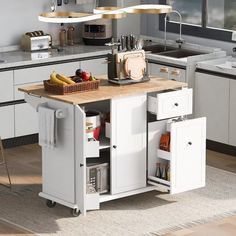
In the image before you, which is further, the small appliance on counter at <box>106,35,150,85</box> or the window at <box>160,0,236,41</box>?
the window at <box>160,0,236,41</box>

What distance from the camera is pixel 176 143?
686 cm

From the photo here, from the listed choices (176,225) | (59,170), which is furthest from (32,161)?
(176,225)

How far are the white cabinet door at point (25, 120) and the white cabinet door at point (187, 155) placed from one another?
210 cm

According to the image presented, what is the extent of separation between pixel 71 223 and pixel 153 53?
119 inches

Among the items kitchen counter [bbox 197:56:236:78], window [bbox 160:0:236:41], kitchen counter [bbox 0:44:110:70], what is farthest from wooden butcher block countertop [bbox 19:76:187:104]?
window [bbox 160:0:236:41]

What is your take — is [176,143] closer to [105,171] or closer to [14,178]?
[105,171]

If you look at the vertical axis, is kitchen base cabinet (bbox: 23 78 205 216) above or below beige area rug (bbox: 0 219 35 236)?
above

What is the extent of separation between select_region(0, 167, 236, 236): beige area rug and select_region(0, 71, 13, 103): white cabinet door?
1.19 metres

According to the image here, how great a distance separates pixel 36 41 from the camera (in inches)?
352

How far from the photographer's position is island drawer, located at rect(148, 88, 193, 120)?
22.5ft

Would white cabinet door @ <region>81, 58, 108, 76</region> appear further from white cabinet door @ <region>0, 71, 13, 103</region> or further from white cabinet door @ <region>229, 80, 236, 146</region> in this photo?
white cabinet door @ <region>229, 80, 236, 146</region>

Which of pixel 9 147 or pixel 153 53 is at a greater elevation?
pixel 153 53

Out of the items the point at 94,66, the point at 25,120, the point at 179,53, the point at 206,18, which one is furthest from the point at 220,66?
the point at 25,120

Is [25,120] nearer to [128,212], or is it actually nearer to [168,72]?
[168,72]
